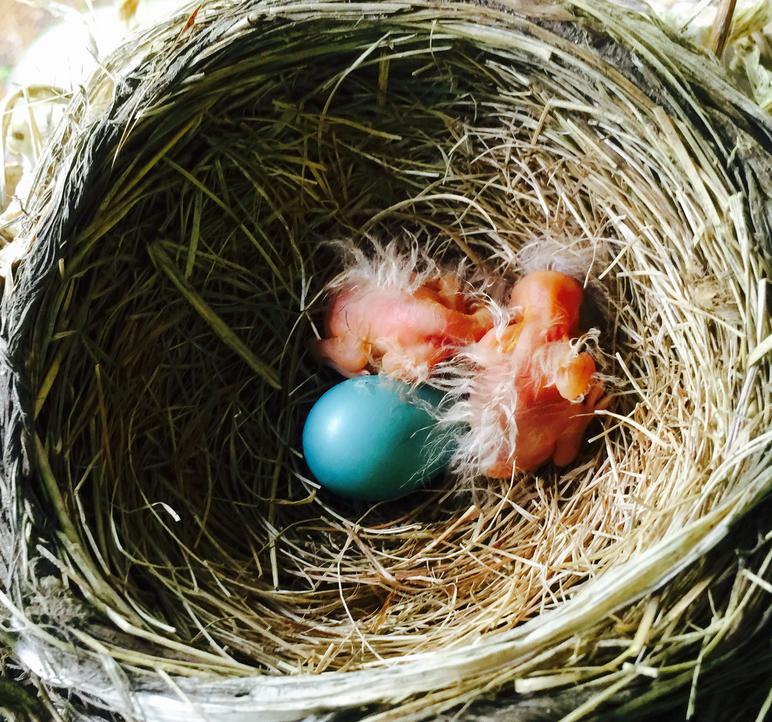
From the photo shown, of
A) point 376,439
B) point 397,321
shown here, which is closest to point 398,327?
point 397,321

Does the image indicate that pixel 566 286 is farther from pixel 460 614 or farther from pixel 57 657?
pixel 57 657

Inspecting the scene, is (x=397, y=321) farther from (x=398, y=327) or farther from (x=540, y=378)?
(x=540, y=378)

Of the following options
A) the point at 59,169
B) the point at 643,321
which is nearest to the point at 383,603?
the point at 643,321

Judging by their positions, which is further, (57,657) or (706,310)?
(706,310)

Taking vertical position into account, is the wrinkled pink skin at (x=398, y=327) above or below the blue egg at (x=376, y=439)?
above

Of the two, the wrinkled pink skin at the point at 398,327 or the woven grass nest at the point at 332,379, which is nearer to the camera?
the woven grass nest at the point at 332,379
